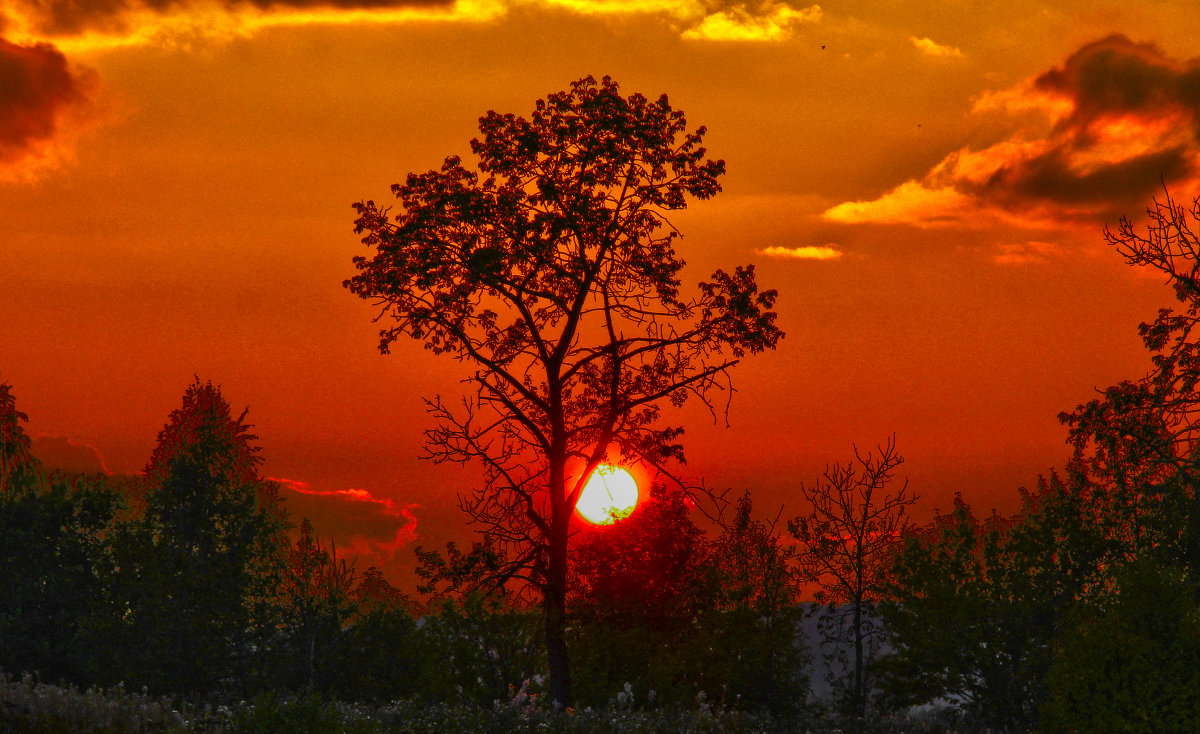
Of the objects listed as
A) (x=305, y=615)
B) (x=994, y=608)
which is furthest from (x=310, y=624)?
(x=994, y=608)

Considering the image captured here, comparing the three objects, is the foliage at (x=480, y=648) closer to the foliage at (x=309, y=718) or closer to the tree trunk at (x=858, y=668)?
the foliage at (x=309, y=718)

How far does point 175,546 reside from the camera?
962 inches

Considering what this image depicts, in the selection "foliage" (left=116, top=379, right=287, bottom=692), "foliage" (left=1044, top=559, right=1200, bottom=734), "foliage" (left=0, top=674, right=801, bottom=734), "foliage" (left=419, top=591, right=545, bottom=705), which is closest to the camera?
"foliage" (left=0, top=674, right=801, bottom=734)

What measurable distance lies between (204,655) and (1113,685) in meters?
17.8

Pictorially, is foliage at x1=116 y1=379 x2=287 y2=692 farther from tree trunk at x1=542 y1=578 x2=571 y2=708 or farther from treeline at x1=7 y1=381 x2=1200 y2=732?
tree trunk at x1=542 y1=578 x2=571 y2=708

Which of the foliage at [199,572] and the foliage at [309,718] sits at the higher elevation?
the foliage at [199,572]

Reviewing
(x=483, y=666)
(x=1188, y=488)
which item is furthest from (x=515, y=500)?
(x=1188, y=488)

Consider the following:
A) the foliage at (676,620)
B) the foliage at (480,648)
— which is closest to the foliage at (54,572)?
the foliage at (480,648)

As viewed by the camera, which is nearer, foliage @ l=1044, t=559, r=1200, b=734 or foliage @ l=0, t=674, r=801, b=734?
foliage @ l=0, t=674, r=801, b=734

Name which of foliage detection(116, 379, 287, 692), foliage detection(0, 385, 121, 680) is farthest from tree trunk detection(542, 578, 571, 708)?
foliage detection(0, 385, 121, 680)

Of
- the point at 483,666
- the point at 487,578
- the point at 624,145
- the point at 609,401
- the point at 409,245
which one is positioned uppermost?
the point at 624,145

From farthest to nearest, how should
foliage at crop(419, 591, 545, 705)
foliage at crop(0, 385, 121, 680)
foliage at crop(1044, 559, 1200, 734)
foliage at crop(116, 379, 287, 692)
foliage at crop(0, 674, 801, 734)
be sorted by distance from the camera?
foliage at crop(419, 591, 545, 705) → foliage at crop(0, 385, 121, 680) → foliage at crop(116, 379, 287, 692) → foliage at crop(1044, 559, 1200, 734) → foliage at crop(0, 674, 801, 734)

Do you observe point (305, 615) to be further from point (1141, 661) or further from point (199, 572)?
→ point (1141, 661)

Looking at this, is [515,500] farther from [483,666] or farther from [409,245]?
[409,245]
